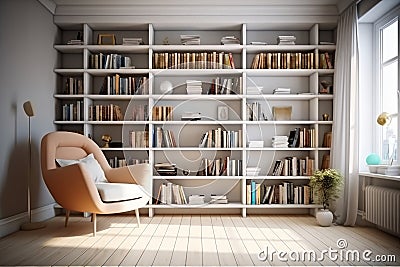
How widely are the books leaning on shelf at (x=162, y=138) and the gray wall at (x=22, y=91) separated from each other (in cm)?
127

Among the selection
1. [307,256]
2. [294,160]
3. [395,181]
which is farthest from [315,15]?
[307,256]

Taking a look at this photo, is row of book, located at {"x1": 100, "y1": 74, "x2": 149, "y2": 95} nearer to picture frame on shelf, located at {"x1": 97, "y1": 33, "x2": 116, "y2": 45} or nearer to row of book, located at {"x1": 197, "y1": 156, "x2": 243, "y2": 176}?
picture frame on shelf, located at {"x1": 97, "y1": 33, "x2": 116, "y2": 45}

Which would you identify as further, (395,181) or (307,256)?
(395,181)

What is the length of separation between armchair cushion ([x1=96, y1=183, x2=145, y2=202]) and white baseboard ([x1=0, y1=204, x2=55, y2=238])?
0.91m

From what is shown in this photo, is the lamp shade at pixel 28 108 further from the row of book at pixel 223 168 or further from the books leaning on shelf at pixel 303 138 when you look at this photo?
the books leaning on shelf at pixel 303 138

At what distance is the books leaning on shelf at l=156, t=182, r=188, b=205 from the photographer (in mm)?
5781

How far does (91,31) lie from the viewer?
6.16 m

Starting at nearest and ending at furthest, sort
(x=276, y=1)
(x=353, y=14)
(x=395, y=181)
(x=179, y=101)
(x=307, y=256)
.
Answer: (x=307, y=256), (x=395, y=181), (x=353, y=14), (x=276, y=1), (x=179, y=101)

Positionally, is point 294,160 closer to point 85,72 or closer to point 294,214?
point 294,214

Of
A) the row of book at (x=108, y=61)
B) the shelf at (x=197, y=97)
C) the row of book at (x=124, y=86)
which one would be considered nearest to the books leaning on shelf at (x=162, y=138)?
the shelf at (x=197, y=97)

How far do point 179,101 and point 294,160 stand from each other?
162 centimetres

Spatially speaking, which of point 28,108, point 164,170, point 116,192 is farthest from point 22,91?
point 164,170

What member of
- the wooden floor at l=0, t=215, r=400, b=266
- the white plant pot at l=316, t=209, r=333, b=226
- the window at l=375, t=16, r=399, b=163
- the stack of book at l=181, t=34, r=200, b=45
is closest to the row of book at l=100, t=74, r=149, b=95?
the stack of book at l=181, t=34, r=200, b=45

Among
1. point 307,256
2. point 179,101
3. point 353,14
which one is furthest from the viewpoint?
point 179,101
